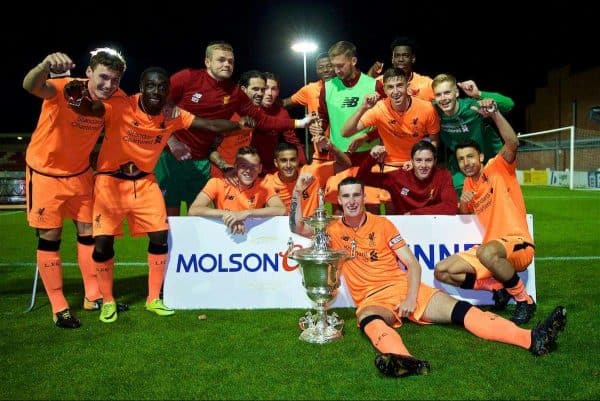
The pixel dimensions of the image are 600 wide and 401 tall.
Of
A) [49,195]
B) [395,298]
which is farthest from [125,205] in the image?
[395,298]

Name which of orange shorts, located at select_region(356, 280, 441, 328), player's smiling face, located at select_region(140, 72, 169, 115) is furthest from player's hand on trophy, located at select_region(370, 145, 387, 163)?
player's smiling face, located at select_region(140, 72, 169, 115)

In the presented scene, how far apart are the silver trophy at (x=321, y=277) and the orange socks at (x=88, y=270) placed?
6.73 ft

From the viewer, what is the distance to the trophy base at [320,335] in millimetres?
3723

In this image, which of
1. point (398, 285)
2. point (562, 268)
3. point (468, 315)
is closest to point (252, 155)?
point (398, 285)

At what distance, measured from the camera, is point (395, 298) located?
386cm

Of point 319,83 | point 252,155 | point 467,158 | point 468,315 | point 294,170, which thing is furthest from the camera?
point 319,83

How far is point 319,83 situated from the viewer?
707 cm

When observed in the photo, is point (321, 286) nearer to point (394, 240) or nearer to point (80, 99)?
point (394, 240)

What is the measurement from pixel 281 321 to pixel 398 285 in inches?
40.1

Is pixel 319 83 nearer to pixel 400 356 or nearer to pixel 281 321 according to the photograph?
pixel 281 321

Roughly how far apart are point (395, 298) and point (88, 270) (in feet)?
9.13

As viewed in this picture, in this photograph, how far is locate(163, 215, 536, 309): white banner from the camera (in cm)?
472

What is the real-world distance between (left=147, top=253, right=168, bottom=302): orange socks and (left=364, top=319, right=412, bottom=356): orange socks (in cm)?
199

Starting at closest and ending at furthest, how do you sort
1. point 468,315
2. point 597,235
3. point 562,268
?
point 468,315 → point 562,268 → point 597,235
